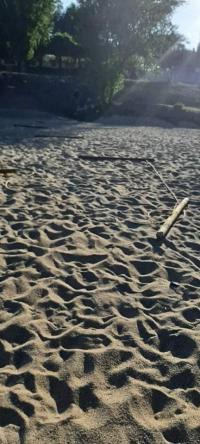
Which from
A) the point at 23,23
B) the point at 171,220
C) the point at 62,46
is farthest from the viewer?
the point at 62,46

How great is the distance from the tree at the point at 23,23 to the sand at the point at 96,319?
27.9 m

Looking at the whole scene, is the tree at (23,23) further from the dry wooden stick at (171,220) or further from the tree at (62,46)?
the dry wooden stick at (171,220)

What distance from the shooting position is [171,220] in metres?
6.68

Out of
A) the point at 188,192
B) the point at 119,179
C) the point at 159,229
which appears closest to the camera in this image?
the point at 159,229

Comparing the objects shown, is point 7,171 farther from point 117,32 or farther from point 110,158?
point 117,32

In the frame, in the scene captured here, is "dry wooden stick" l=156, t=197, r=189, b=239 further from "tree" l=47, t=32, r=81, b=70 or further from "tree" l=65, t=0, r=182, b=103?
"tree" l=47, t=32, r=81, b=70

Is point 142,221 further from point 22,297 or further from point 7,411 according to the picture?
point 7,411

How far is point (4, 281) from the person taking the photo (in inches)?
181

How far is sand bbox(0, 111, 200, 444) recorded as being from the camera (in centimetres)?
295

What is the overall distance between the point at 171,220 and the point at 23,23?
30.5 metres

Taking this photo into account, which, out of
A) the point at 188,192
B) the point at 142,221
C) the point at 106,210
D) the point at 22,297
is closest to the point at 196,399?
the point at 22,297

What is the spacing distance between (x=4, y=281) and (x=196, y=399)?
7.46 ft

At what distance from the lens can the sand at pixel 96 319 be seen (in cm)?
295

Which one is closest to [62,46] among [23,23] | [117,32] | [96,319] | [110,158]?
[23,23]
